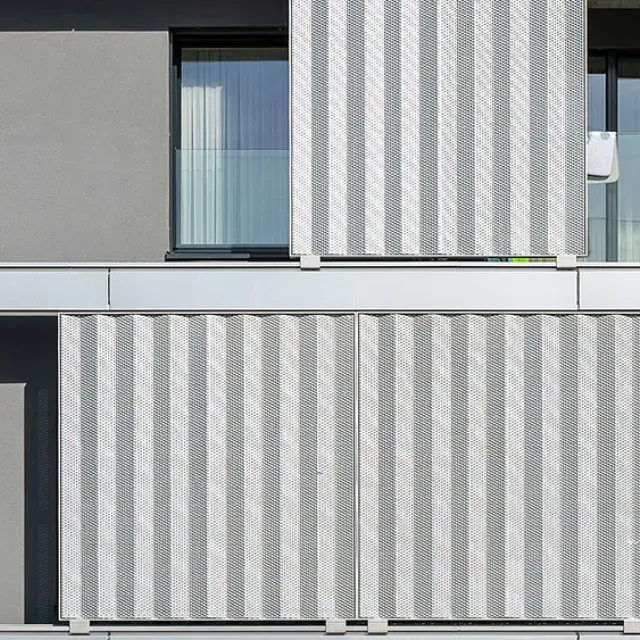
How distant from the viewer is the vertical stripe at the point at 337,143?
20.9 feet

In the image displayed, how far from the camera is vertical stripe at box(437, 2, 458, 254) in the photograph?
6.39 meters

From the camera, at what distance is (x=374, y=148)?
20.9 feet

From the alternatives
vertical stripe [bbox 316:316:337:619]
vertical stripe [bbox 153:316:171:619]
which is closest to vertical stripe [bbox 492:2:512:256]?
vertical stripe [bbox 316:316:337:619]

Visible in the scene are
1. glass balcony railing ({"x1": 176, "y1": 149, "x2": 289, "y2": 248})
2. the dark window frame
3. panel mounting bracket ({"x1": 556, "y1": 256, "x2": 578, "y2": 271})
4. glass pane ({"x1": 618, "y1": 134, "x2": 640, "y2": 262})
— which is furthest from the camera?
the dark window frame

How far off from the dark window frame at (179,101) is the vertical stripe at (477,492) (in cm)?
202

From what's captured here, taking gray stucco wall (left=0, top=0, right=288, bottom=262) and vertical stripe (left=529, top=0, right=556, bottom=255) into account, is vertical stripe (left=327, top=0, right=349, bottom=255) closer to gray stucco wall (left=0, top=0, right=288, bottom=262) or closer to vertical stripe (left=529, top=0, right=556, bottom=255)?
vertical stripe (left=529, top=0, right=556, bottom=255)

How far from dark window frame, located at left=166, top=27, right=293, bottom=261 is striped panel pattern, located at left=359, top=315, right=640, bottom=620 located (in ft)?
5.06

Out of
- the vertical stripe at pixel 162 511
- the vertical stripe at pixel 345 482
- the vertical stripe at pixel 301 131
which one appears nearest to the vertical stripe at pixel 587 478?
the vertical stripe at pixel 345 482

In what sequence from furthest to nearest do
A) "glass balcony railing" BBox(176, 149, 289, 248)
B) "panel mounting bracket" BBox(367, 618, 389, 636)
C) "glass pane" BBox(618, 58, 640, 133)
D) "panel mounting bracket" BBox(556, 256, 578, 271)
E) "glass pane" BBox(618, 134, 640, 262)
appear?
"glass pane" BBox(618, 58, 640, 133) → "glass balcony railing" BBox(176, 149, 289, 248) → "glass pane" BBox(618, 134, 640, 262) → "panel mounting bracket" BBox(556, 256, 578, 271) → "panel mounting bracket" BBox(367, 618, 389, 636)

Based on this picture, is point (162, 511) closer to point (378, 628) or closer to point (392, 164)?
point (378, 628)

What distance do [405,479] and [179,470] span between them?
1509mm

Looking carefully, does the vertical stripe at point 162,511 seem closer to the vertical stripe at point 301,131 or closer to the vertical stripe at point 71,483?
the vertical stripe at point 71,483

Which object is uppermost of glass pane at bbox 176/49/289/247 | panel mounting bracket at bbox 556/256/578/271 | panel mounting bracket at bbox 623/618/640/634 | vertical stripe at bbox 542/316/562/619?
glass pane at bbox 176/49/289/247

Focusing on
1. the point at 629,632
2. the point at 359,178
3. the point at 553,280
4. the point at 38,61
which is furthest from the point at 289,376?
the point at 38,61
